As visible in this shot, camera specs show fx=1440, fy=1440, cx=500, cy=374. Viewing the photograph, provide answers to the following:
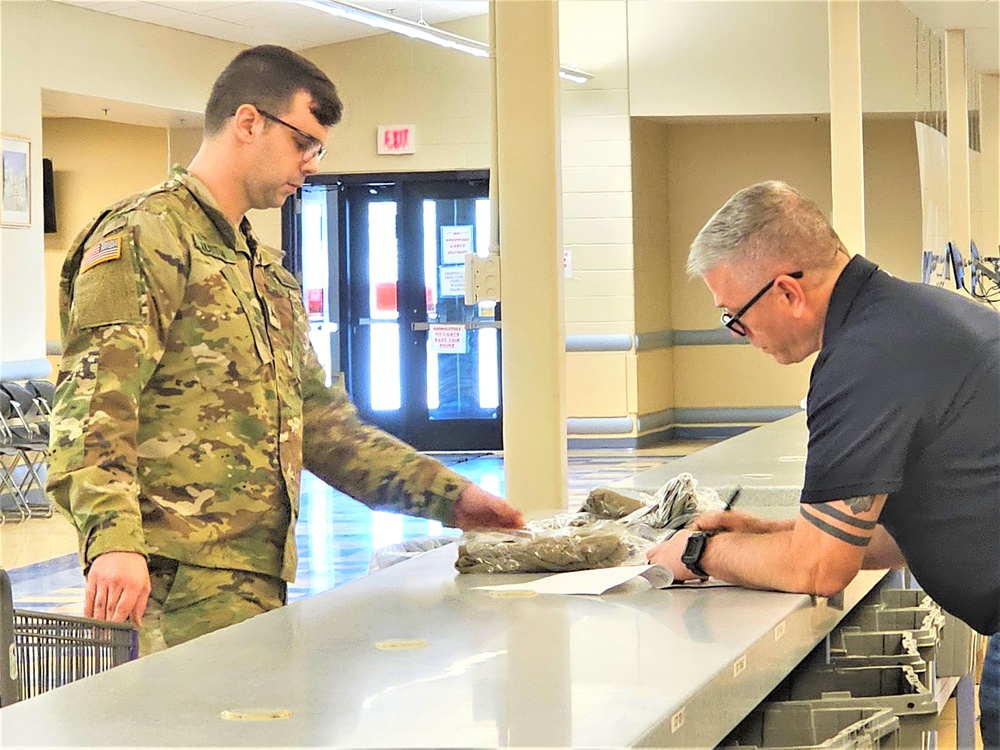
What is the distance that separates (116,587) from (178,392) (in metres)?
0.38

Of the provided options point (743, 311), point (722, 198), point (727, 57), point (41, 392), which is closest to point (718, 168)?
point (722, 198)

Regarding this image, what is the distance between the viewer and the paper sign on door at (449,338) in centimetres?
1405

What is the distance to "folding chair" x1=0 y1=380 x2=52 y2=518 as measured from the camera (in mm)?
9797

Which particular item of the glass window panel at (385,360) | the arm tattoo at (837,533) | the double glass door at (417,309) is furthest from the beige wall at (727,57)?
the arm tattoo at (837,533)

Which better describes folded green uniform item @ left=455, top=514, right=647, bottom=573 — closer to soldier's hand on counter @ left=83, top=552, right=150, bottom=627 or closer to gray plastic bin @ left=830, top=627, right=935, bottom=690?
gray plastic bin @ left=830, top=627, right=935, bottom=690

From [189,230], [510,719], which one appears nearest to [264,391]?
[189,230]

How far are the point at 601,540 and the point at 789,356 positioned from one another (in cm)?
Result: 48

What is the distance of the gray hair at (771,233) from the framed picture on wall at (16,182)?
875 cm

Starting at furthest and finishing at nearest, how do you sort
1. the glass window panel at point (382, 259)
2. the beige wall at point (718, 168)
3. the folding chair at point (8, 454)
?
the beige wall at point (718, 168), the glass window panel at point (382, 259), the folding chair at point (8, 454)

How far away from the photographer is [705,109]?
1370 centimetres

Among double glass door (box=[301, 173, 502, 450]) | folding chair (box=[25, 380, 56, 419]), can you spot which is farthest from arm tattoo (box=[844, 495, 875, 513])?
double glass door (box=[301, 173, 502, 450])

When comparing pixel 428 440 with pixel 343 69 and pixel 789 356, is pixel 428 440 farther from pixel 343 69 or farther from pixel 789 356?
pixel 789 356

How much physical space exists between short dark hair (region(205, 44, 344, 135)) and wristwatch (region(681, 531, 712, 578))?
1021mm

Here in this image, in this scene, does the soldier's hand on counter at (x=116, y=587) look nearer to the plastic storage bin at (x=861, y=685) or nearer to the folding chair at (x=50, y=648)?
the folding chair at (x=50, y=648)
